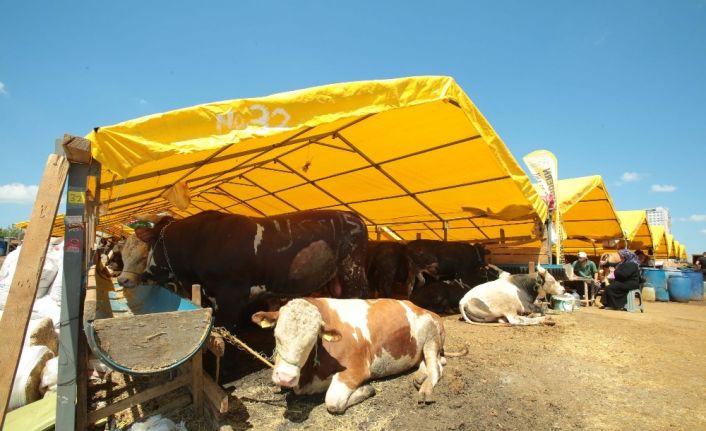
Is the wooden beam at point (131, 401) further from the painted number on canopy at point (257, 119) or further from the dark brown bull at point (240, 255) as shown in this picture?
the painted number on canopy at point (257, 119)

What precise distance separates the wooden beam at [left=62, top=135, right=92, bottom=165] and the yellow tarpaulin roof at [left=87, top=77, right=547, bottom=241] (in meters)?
0.29

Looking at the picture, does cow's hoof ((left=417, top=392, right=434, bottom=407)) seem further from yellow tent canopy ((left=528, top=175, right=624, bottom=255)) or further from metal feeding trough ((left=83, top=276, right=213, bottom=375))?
yellow tent canopy ((left=528, top=175, right=624, bottom=255))

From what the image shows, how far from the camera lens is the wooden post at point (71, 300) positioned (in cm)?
231

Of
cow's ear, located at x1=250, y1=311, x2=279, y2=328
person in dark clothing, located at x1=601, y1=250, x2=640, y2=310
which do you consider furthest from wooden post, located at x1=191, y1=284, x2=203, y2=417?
person in dark clothing, located at x1=601, y1=250, x2=640, y2=310

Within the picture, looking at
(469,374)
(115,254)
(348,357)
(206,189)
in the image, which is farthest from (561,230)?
(115,254)

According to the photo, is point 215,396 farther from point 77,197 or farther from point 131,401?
point 77,197

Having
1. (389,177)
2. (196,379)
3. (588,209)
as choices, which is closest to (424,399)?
(196,379)

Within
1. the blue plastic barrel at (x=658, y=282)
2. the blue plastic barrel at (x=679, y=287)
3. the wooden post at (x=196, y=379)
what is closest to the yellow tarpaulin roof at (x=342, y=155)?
the wooden post at (x=196, y=379)

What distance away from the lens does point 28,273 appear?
6.81ft

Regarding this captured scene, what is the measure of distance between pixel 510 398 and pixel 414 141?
3432 millimetres

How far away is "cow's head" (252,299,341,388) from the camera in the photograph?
8.89 ft

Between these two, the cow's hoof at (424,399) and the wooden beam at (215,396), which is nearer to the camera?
the wooden beam at (215,396)

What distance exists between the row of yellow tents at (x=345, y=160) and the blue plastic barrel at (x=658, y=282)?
3225 mm

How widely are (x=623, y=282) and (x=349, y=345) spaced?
27.2 ft
